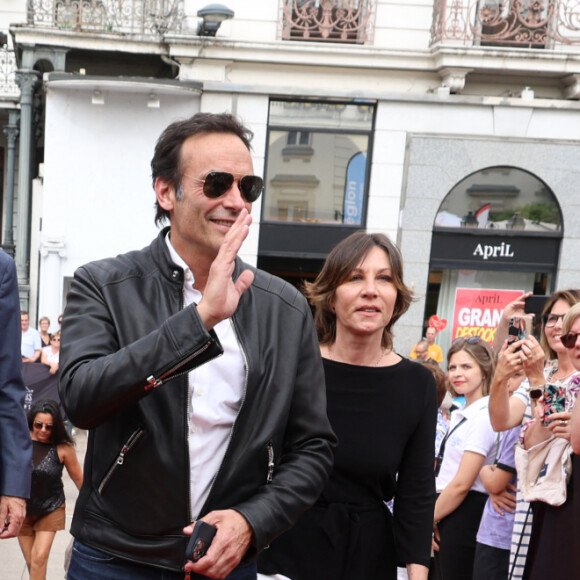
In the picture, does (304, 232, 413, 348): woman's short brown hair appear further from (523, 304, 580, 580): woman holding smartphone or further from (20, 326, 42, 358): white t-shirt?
(20, 326, 42, 358): white t-shirt

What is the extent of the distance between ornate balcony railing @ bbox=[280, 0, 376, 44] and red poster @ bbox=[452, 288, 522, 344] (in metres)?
5.03

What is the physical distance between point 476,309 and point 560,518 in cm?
1133

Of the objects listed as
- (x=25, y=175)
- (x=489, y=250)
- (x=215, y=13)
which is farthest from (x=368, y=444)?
(x=25, y=175)

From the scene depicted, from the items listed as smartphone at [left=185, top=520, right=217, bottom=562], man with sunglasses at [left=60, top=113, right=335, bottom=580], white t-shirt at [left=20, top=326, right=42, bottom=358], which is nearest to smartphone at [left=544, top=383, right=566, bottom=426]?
man with sunglasses at [left=60, top=113, right=335, bottom=580]

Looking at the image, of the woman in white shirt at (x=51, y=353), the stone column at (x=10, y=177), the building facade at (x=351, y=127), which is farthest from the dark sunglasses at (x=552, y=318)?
the stone column at (x=10, y=177)

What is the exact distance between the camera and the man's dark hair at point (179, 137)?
7.60 feet

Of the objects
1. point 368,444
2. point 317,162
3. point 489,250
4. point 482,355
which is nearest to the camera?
point 368,444

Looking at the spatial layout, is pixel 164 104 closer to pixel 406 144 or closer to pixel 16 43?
pixel 16 43

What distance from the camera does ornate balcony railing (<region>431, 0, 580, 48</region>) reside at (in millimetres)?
14141

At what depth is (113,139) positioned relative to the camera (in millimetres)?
14828

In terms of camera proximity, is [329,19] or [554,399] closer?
[554,399]

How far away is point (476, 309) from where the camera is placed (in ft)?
48.1

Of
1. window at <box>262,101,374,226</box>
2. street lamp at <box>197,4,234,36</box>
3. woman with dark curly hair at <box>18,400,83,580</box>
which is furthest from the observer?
Answer: window at <box>262,101,374,226</box>

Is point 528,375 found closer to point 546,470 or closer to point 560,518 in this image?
point 546,470
